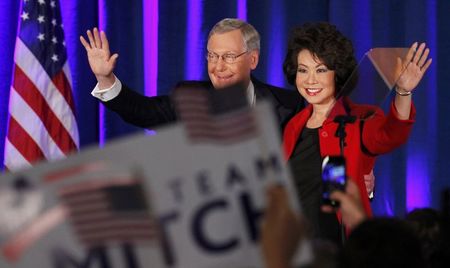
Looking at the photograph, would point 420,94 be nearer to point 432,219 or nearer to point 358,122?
point 358,122

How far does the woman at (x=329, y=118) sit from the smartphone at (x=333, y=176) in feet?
1.78

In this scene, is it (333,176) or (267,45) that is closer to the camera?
(333,176)

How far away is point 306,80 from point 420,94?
176cm

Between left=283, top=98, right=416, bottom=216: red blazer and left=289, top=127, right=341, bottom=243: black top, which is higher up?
left=283, top=98, right=416, bottom=216: red blazer

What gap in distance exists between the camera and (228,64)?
10.9 ft

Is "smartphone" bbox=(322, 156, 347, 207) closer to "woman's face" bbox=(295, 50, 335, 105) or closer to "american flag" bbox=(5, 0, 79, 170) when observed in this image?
"woman's face" bbox=(295, 50, 335, 105)

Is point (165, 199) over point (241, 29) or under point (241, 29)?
under

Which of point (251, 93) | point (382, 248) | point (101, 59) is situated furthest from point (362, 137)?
point (382, 248)

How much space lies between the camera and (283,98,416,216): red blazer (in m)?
2.58

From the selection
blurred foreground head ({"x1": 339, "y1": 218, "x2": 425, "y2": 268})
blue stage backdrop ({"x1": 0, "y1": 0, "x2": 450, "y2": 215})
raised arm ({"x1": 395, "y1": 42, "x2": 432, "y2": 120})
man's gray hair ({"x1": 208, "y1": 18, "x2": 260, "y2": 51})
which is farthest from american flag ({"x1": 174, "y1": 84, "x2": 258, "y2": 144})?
blue stage backdrop ({"x1": 0, "y1": 0, "x2": 450, "y2": 215})

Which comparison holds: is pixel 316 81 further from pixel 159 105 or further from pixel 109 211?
pixel 109 211

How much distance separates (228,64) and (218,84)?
10 cm

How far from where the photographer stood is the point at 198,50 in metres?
4.57

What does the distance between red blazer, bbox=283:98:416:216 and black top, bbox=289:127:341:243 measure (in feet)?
0.08
